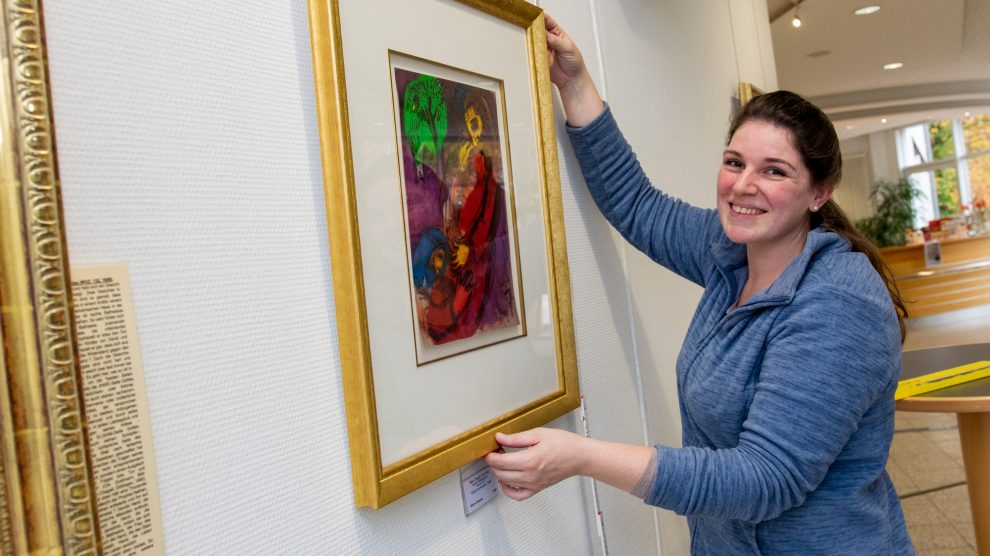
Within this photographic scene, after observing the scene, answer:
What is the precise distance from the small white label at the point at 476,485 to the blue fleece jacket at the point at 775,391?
0.27 meters

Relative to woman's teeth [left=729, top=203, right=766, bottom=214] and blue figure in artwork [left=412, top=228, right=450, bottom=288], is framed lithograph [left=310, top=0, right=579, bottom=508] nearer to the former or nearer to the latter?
blue figure in artwork [left=412, top=228, right=450, bottom=288]

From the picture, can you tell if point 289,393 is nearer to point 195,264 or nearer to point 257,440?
point 257,440

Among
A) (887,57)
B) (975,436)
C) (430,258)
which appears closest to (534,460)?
(430,258)

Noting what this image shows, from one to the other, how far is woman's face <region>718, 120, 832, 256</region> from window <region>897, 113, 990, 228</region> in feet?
59.4

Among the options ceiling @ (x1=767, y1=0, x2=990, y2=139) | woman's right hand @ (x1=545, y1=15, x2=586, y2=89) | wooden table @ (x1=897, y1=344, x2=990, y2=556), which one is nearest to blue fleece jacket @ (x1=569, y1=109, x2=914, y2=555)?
woman's right hand @ (x1=545, y1=15, x2=586, y2=89)

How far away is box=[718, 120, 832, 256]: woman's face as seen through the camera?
58.7 inches

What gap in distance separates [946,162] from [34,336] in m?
20.9

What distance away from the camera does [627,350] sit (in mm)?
Result: 1834

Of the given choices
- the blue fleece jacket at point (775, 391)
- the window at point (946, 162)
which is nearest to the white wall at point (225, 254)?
the blue fleece jacket at point (775, 391)

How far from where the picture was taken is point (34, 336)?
0.57 metres

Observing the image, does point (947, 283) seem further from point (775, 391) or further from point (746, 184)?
point (775, 391)

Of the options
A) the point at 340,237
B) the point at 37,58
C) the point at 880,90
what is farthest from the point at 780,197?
the point at 880,90

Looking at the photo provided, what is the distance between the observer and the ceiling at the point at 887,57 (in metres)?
7.78

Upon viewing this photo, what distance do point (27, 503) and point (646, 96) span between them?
186 centimetres
